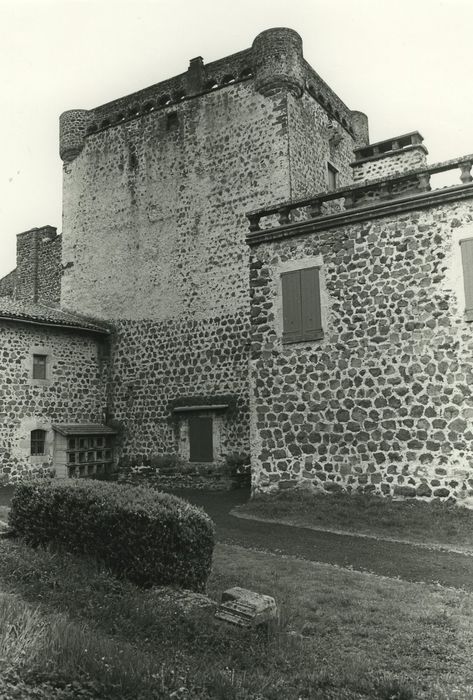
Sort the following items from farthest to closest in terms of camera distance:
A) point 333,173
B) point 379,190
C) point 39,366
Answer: point 333,173
point 39,366
point 379,190

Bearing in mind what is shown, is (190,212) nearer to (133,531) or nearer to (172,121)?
(172,121)

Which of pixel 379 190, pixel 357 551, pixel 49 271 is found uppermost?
pixel 49 271

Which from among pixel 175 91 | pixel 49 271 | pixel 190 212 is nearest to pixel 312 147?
pixel 190 212

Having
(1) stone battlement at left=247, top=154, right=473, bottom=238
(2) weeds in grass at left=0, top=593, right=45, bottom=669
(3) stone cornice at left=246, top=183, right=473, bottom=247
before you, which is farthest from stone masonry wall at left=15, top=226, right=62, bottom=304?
(2) weeds in grass at left=0, top=593, right=45, bottom=669

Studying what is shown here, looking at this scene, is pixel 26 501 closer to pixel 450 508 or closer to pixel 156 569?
pixel 156 569

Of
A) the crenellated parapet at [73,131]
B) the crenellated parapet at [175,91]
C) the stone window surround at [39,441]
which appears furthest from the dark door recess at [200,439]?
the crenellated parapet at [73,131]

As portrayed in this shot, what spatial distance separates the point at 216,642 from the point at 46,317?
50.6 feet

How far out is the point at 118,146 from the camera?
70.2 ft

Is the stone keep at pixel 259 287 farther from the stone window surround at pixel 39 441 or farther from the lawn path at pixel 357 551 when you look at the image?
the lawn path at pixel 357 551

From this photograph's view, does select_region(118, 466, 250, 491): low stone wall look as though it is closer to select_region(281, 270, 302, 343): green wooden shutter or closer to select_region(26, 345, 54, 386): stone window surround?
select_region(26, 345, 54, 386): stone window surround

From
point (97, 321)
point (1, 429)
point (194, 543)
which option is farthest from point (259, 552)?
point (97, 321)

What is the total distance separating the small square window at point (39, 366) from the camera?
59.9ft

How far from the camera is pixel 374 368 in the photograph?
12047mm

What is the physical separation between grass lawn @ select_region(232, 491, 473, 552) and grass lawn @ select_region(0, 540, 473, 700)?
337 cm
